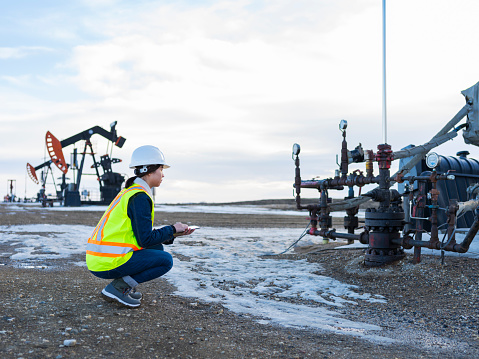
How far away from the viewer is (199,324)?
3977 millimetres

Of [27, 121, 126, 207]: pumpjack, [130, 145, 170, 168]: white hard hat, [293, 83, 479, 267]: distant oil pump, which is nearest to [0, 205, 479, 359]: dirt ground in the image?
[293, 83, 479, 267]: distant oil pump

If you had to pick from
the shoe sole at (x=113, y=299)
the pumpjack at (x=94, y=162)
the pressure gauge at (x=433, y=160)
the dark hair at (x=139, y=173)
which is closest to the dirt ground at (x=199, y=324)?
the shoe sole at (x=113, y=299)

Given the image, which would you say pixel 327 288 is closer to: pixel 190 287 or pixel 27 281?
pixel 190 287

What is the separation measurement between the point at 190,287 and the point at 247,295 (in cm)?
76

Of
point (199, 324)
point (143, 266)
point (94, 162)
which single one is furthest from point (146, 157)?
point (94, 162)

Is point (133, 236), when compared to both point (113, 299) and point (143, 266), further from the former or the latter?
point (113, 299)

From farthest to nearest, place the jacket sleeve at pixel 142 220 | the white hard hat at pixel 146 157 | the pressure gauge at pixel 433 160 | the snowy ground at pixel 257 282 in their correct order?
the pressure gauge at pixel 433 160 < the snowy ground at pixel 257 282 < the white hard hat at pixel 146 157 < the jacket sleeve at pixel 142 220

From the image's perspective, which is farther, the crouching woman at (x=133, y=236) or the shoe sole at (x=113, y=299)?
the shoe sole at (x=113, y=299)

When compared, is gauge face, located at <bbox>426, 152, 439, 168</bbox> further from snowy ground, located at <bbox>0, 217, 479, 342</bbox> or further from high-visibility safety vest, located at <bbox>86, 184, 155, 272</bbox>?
high-visibility safety vest, located at <bbox>86, 184, 155, 272</bbox>

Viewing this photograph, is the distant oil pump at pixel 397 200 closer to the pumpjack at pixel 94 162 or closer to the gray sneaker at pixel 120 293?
the gray sneaker at pixel 120 293

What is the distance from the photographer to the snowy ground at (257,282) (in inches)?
177

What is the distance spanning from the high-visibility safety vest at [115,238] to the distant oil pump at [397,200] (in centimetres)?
421

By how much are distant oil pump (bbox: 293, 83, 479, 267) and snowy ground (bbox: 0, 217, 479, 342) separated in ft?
3.14

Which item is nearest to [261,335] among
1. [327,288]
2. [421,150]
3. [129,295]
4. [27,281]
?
[129,295]
